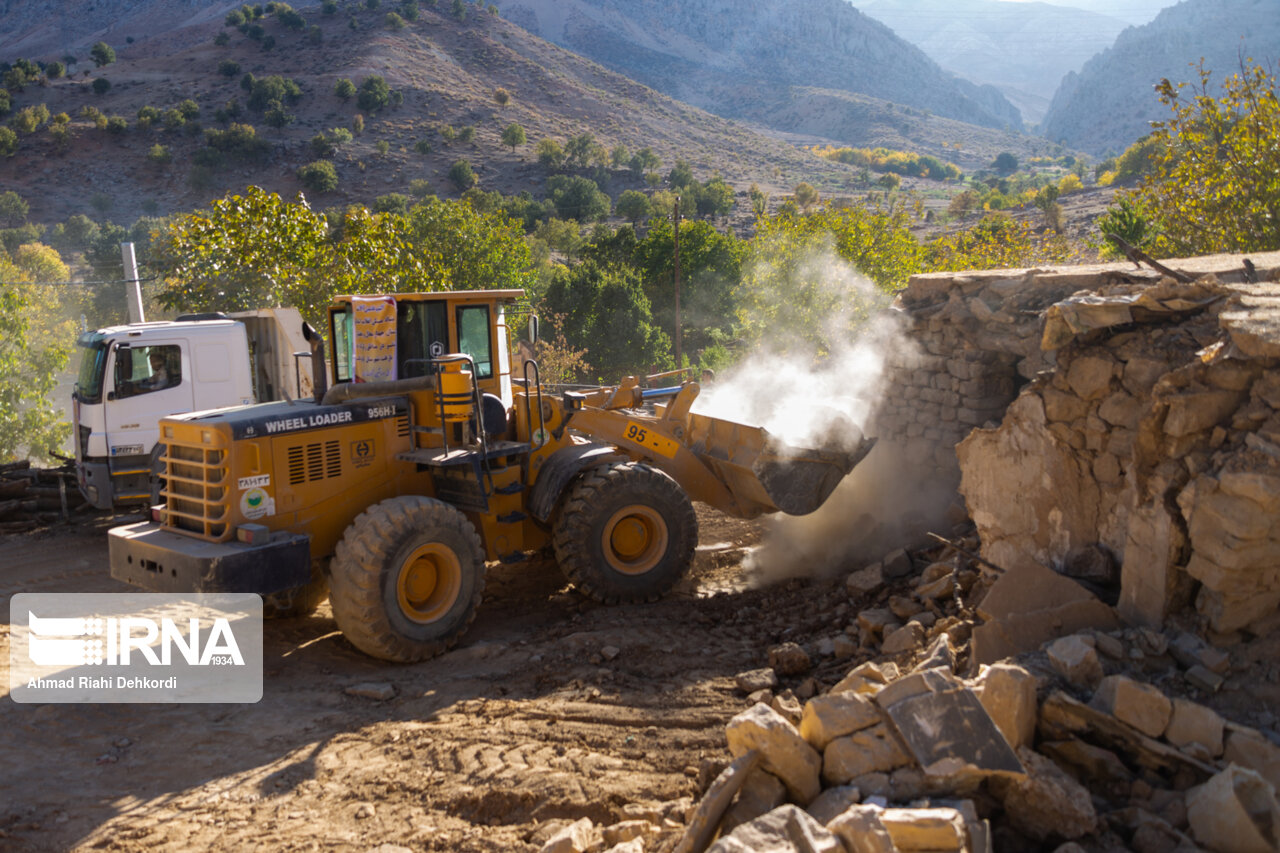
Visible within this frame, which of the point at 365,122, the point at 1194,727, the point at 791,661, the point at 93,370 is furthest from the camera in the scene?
the point at 365,122

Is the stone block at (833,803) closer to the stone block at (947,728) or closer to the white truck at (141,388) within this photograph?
the stone block at (947,728)

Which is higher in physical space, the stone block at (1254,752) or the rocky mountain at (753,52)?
the rocky mountain at (753,52)

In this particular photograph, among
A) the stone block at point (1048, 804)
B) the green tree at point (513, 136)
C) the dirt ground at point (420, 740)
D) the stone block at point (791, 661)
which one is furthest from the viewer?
the green tree at point (513, 136)

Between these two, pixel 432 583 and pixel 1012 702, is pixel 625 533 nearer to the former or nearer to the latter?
pixel 432 583

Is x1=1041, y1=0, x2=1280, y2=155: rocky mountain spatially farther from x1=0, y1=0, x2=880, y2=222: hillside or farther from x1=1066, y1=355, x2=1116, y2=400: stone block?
x1=1066, y1=355, x2=1116, y2=400: stone block

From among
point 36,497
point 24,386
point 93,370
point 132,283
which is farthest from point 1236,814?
point 24,386

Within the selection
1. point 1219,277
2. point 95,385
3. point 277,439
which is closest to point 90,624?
point 277,439

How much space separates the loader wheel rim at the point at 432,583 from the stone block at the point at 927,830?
183 inches

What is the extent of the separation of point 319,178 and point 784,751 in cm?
6063

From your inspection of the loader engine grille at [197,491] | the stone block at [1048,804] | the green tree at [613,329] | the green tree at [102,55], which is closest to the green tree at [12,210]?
the green tree at [102,55]

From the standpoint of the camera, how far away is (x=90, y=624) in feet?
27.3

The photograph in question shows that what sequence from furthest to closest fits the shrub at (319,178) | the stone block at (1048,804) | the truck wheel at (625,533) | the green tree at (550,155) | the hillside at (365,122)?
1. the green tree at (550,155)
2. the hillside at (365,122)
3. the shrub at (319,178)
4. the truck wheel at (625,533)
5. the stone block at (1048,804)

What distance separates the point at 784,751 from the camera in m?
4.14

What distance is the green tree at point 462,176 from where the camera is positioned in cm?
6238
